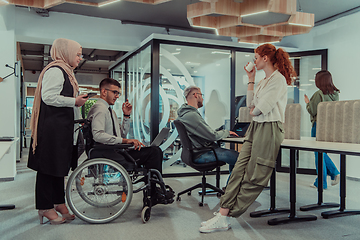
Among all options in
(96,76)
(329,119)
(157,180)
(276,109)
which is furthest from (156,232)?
(96,76)

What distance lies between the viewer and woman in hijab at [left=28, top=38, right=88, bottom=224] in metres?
2.43

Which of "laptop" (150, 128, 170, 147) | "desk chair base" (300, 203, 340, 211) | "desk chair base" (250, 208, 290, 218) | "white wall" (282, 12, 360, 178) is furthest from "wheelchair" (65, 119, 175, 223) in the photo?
"white wall" (282, 12, 360, 178)

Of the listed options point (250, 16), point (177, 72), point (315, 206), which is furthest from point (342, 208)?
point (177, 72)

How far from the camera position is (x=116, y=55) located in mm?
10469

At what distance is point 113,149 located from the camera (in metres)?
2.67

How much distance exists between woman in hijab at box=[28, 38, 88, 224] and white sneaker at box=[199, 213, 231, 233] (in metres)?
1.23

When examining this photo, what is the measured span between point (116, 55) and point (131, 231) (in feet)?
28.9

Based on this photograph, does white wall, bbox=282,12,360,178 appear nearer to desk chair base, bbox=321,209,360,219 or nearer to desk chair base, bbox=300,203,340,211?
desk chair base, bbox=300,203,340,211

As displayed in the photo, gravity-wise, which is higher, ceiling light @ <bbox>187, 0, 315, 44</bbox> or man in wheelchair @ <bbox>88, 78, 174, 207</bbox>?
ceiling light @ <bbox>187, 0, 315, 44</bbox>

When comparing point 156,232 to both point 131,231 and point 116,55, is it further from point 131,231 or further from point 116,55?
point 116,55

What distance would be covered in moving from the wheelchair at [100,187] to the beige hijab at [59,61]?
330mm

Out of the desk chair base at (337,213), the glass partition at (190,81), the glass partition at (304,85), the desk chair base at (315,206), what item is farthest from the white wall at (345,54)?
the desk chair base at (337,213)

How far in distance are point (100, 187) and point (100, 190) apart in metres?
0.03

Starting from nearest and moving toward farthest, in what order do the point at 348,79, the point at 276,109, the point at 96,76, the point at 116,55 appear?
the point at 276,109 → the point at 348,79 → the point at 116,55 → the point at 96,76
